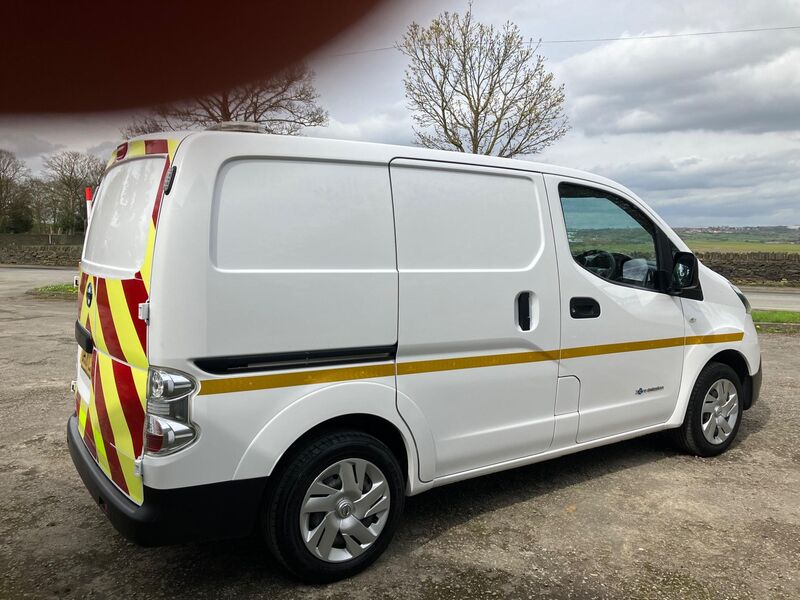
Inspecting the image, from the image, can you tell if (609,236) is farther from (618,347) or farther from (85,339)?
(85,339)

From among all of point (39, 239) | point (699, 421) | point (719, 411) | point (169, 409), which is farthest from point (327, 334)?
point (39, 239)

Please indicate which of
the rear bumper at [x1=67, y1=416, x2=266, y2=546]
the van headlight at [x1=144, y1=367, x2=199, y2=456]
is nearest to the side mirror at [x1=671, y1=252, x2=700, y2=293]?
the rear bumper at [x1=67, y1=416, x2=266, y2=546]

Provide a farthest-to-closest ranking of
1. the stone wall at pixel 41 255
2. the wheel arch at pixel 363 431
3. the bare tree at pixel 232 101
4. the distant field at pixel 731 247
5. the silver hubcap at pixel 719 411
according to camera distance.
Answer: the stone wall at pixel 41 255
the distant field at pixel 731 247
the silver hubcap at pixel 719 411
the wheel arch at pixel 363 431
the bare tree at pixel 232 101

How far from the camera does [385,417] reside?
2.92 m

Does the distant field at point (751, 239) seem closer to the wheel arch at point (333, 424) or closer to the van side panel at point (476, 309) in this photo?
the van side panel at point (476, 309)

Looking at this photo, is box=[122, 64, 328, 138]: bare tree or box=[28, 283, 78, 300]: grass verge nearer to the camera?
box=[122, 64, 328, 138]: bare tree

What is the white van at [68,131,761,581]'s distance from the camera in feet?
8.04

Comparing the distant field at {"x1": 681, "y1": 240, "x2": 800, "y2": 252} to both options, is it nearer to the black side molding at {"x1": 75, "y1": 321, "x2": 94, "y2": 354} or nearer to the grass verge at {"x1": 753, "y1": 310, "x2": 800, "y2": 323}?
the grass verge at {"x1": 753, "y1": 310, "x2": 800, "y2": 323}

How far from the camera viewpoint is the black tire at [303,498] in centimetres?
266

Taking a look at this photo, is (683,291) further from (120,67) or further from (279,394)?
(120,67)

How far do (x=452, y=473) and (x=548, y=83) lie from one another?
18108 mm

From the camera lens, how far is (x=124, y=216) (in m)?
2.81

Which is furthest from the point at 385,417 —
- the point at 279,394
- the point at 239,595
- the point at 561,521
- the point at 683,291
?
the point at 683,291

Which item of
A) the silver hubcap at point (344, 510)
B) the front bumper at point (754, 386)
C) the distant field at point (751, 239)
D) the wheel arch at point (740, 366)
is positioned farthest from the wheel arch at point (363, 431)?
the distant field at point (751, 239)
